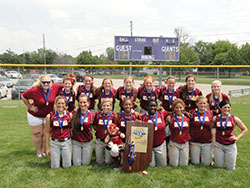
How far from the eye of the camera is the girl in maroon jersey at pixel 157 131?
403 cm

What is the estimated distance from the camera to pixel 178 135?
13.4ft

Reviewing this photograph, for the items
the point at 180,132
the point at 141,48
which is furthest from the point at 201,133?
the point at 141,48

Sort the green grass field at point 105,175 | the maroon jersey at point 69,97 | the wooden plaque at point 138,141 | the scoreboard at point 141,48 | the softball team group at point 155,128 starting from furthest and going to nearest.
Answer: the scoreboard at point 141,48
the maroon jersey at point 69,97
the softball team group at point 155,128
the wooden plaque at point 138,141
the green grass field at point 105,175

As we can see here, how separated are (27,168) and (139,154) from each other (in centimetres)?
205

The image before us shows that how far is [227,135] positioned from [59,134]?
9.66ft

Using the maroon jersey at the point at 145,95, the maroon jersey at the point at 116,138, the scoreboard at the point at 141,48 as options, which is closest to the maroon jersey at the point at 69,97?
the maroon jersey at the point at 116,138

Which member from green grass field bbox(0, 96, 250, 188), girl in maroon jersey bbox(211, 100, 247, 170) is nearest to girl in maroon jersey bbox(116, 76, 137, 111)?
green grass field bbox(0, 96, 250, 188)

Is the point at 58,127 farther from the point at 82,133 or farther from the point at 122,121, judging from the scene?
the point at 122,121

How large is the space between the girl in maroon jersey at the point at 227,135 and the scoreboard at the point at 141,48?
962 centimetres

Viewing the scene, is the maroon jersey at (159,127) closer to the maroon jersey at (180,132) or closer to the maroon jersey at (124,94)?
the maroon jersey at (180,132)

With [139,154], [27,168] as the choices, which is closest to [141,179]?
[139,154]

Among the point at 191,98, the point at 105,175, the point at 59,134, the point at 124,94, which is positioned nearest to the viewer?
the point at 105,175

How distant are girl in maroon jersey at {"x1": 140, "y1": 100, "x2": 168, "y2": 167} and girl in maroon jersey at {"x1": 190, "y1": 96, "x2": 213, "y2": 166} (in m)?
0.55

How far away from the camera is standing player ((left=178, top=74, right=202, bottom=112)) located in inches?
183
